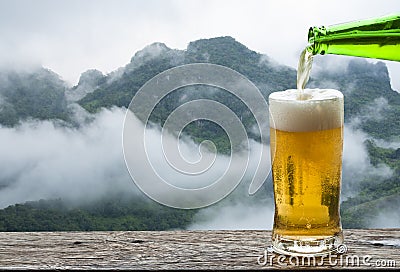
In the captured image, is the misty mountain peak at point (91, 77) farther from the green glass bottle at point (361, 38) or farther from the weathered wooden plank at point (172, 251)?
the green glass bottle at point (361, 38)

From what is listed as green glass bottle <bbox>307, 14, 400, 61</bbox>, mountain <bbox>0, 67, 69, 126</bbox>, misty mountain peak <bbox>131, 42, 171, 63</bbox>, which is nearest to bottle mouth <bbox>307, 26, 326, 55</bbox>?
green glass bottle <bbox>307, 14, 400, 61</bbox>

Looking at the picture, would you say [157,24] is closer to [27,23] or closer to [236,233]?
[27,23]

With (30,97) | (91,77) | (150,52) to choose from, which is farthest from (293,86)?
(30,97)

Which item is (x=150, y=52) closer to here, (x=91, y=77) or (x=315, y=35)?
(x=91, y=77)

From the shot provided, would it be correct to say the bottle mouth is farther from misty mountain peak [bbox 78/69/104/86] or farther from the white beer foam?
misty mountain peak [bbox 78/69/104/86]

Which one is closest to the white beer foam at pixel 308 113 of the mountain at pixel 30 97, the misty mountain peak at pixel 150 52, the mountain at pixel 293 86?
the mountain at pixel 293 86

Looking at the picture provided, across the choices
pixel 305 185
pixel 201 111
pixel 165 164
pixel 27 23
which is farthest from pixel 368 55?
pixel 27 23
